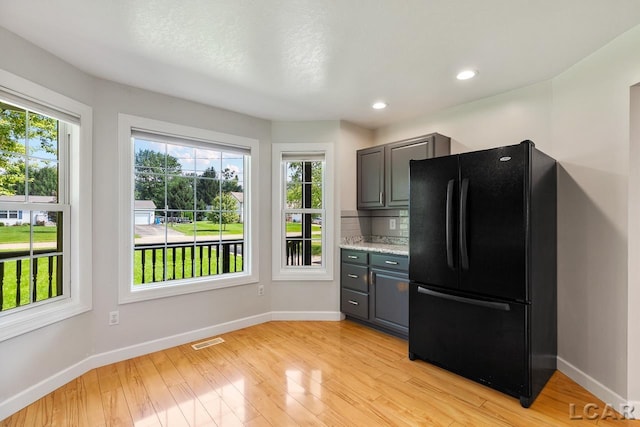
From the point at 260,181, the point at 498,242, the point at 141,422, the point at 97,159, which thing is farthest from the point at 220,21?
the point at 141,422

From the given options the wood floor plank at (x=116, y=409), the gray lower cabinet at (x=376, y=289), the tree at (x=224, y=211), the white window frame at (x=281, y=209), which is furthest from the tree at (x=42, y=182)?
A: the gray lower cabinet at (x=376, y=289)

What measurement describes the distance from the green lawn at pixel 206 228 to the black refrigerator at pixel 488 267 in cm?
201

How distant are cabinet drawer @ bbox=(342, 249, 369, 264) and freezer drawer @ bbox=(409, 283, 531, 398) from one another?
818mm

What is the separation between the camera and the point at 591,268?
2205mm

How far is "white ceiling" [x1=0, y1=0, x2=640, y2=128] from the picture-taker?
1.69m

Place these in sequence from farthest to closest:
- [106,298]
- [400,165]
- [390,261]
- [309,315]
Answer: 1. [309,315]
2. [400,165]
3. [390,261]
4. [106,298]

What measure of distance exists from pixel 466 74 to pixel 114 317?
366 centimetres

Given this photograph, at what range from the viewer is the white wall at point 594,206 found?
77.4 inches

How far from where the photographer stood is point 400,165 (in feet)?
11.0

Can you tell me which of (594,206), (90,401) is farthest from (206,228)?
(594,206)

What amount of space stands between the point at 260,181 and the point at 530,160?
2.64 m

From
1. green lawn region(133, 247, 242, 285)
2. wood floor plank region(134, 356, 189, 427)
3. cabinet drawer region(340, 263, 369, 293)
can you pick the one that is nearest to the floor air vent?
wood floor plank region(134, 356, 189, 427)

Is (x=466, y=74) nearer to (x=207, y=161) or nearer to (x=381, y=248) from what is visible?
(x=381, y=248)

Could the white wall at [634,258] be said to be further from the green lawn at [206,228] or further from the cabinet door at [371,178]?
the green lawn at [206,228]
